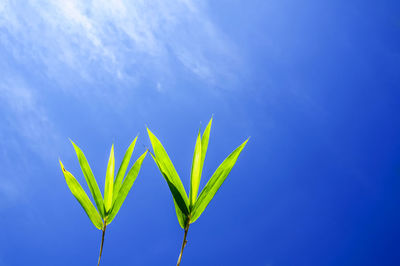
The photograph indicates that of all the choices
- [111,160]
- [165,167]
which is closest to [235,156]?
[165,167]

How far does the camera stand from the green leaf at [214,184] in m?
1.27

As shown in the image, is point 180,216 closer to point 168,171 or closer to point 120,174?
point 168,171

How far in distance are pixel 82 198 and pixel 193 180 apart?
0.46 meters

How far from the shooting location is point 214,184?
1272mm

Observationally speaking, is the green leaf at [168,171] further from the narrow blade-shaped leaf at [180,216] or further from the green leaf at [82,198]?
the green leaf at [82,198]

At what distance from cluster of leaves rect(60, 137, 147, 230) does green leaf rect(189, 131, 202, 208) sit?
250mm

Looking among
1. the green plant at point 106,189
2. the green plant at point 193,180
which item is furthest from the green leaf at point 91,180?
the green plant at point 193,180

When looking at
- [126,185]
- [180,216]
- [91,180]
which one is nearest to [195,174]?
[180,216]

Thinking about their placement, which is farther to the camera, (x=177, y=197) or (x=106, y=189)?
(x=106, y=189)

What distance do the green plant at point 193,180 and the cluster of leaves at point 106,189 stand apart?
190 mm

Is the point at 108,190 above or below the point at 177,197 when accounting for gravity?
above

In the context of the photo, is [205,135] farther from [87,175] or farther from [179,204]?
[87,175]

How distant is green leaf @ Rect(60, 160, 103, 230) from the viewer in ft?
4.42

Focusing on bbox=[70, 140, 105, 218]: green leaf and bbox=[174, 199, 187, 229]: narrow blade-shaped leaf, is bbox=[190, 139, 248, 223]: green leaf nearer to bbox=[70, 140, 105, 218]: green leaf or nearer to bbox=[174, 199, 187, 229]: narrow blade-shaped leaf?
bbox=[174, 199, 187, 229]: narrow blade-shaped leaf
